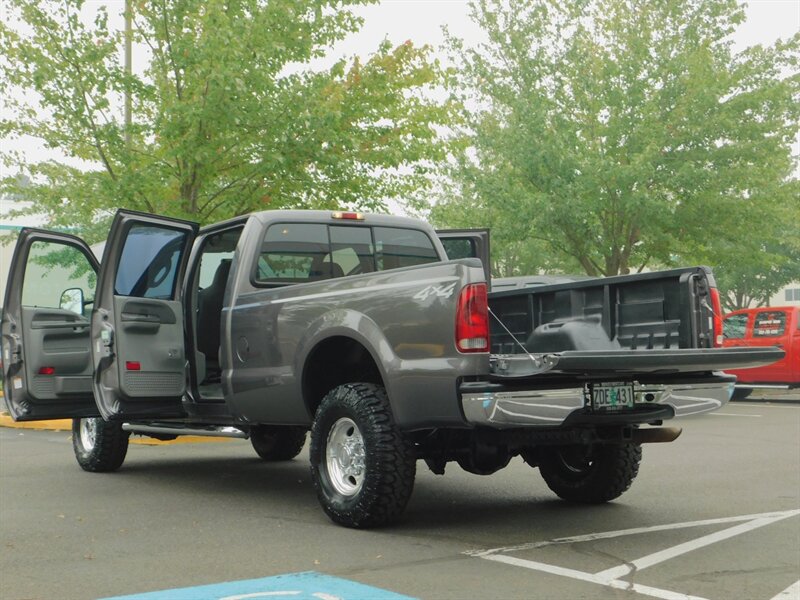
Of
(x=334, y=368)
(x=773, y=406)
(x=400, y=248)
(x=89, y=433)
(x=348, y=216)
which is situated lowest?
(x=773, y=406)

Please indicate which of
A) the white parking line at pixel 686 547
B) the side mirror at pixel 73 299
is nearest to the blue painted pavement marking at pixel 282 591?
the white parking line at pixel 686 547

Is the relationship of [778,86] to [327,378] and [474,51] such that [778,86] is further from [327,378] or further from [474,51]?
[327,378]

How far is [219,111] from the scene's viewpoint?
13.6 meters

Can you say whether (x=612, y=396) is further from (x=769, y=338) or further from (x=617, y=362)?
(x=769, y=338)

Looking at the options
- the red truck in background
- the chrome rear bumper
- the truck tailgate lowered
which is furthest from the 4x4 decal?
the red truck in background

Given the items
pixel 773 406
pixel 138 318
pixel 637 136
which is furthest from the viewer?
pixel 637 136

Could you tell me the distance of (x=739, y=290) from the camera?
56.8 metres

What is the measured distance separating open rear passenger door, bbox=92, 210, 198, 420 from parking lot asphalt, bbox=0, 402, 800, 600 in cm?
77

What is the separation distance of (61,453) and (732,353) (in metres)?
7.77

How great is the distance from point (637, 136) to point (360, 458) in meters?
18.0

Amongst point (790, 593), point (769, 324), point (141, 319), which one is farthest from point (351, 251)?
point (769, 324)

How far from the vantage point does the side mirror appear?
943 centimetres

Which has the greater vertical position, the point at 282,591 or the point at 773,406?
the point at 282,591

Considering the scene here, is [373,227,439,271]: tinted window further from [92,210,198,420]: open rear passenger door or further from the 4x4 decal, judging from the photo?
the 4x4 decal
